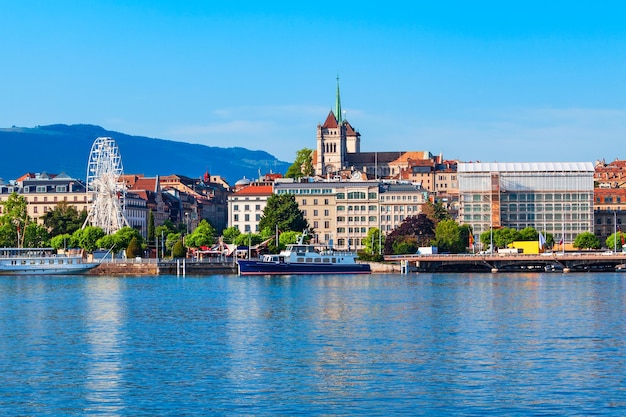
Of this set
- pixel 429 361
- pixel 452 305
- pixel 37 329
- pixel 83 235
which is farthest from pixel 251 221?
pixel 429 361

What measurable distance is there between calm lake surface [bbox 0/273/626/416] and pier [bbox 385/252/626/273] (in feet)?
139

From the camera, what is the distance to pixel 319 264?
11000cm

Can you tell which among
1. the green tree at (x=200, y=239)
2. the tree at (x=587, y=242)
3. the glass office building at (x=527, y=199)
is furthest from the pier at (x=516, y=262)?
the glass office building at (x=527, y=199)

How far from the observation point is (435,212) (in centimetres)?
14800

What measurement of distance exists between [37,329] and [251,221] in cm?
11305

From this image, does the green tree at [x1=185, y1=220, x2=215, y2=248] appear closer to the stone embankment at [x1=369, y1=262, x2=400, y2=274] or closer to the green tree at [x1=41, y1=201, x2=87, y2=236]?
the green tree at [x1=41, y1=201, x2=87, y2=236]

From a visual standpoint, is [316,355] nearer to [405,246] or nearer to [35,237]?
[405,246]

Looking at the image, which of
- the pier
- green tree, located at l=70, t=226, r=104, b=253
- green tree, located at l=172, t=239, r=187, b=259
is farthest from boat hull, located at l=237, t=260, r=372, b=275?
green tree, located at l=70, t=226, r=104, b=253

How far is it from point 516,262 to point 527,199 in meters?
31.9

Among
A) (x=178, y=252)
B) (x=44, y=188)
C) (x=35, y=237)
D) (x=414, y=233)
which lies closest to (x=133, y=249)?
(x=178, y=252)

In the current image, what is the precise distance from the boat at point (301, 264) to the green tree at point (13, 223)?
29115 mm

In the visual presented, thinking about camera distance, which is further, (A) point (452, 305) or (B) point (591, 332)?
(A) point (452, 305)

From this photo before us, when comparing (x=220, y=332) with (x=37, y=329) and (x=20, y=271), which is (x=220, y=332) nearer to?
(x=37, y=329)

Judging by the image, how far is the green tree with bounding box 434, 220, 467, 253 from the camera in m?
132
